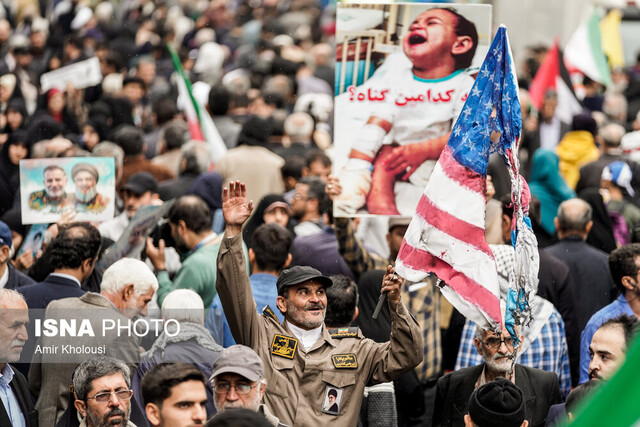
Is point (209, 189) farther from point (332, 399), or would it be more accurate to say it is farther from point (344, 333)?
point (332, 399)

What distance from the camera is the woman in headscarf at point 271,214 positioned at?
897 cm

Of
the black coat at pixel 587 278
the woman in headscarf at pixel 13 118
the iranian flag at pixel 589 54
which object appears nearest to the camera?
the black coat at pixel 587 278

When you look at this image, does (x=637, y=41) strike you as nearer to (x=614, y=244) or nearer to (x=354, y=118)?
(x=614, y=244)

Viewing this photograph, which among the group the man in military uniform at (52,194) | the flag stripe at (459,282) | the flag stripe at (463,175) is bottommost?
the man in military uniform at (52,194)

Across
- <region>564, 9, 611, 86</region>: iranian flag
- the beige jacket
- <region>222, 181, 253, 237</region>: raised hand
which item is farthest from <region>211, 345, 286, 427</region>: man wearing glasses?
<region>564, 9, 611, 86</region>: iranian flag

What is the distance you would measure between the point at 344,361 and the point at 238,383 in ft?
2.82


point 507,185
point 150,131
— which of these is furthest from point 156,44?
point 507,185

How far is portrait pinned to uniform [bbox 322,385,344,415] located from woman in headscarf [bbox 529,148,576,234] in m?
5.05

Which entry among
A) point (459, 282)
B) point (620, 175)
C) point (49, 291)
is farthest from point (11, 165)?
point (459, 282)

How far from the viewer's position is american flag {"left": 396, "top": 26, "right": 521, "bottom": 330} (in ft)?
20.1

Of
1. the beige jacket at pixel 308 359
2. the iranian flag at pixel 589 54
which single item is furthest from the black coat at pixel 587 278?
the iranian flag at pixel 589 54

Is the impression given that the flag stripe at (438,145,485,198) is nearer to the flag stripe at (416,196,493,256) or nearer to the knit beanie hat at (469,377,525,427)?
the flag stripe at (416,196,493,256)

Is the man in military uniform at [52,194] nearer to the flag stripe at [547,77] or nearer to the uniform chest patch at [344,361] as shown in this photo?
the uniform chest patch at [344,361]

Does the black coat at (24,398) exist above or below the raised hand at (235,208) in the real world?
below
